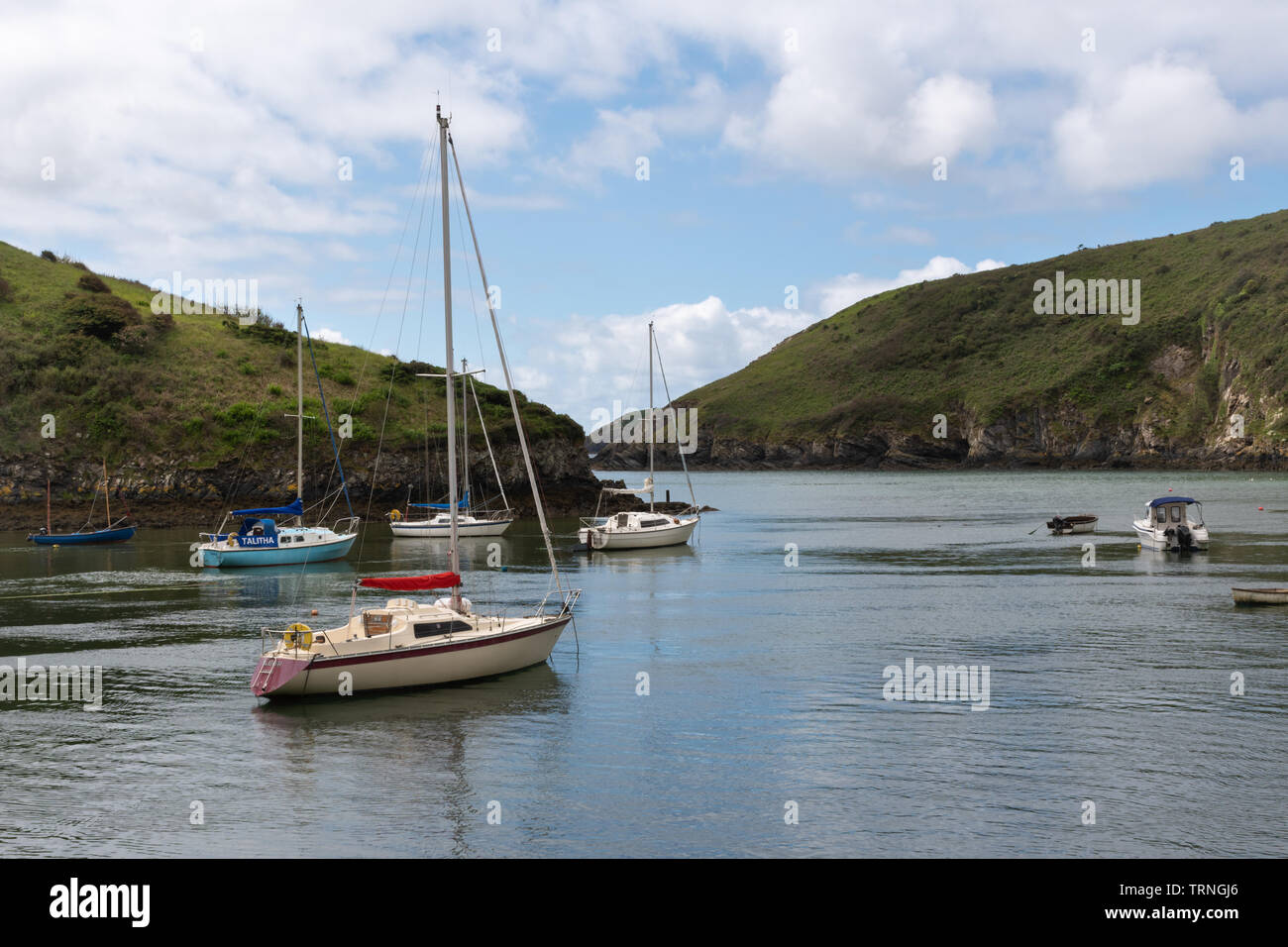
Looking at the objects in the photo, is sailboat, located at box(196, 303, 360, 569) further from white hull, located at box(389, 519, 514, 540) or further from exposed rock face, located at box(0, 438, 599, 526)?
exposed rock face, located at box(0, 438, 599, 526)

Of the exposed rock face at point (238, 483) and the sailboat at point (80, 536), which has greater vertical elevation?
the exposed rock face at point (238, 483)

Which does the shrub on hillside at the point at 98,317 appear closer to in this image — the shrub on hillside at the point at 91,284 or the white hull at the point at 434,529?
the shrub on hillside at the point at 91,284

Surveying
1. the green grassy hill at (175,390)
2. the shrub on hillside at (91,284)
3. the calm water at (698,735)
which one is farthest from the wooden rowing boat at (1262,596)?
the shrub on hillside at (91,284)

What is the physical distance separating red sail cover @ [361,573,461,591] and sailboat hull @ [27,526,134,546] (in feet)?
159

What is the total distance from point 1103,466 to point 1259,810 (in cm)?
19349

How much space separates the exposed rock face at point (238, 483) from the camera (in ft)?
261

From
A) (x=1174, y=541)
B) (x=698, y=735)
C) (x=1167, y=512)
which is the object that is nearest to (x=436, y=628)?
(x=698, y=735)

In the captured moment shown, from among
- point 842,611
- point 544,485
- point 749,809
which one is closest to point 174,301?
point 544,485

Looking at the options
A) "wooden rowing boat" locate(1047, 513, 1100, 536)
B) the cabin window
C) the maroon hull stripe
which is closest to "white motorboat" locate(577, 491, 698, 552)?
"wooden rowing boat" locate(1047, 513, 1100, 536)

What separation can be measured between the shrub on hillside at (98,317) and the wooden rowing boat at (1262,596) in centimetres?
9574

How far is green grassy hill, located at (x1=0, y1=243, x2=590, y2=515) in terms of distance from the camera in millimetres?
85875

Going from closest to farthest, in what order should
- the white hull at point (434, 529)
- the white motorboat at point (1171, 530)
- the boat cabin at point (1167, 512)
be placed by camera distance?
the white motorboat at point (1171, 530), the boat cabin at point (1167, 512), the white hull at point (434, 529)
